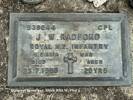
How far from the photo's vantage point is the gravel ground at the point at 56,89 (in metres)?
3.70

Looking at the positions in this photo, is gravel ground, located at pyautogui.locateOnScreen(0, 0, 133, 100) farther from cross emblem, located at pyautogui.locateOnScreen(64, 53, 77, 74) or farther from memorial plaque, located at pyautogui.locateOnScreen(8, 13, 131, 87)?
cross emblem, located at pyautogui.locateOnScreen(64, 53, 77, 74)

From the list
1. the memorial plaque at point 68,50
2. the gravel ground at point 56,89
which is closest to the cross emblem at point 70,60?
the memorial plaque at point 68,50

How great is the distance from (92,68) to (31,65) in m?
0.55

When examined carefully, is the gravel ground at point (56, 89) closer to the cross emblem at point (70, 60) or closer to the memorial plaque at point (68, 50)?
the memorial plaque at point (68, 50)

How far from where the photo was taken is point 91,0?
3.83m

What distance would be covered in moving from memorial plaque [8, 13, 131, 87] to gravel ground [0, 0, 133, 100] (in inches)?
2.3

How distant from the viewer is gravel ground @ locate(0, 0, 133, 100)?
370 centimetres

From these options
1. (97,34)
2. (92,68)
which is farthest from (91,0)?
(92,68)

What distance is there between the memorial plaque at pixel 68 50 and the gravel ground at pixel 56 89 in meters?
0.06

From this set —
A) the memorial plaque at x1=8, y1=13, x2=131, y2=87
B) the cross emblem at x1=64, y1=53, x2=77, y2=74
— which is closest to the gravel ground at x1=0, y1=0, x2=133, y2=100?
the memorial plaque at x1=8, y1=13, x2=131, y2=87

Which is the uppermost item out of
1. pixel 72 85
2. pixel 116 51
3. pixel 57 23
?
pixel 57 23

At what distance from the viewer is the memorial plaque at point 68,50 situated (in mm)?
3695

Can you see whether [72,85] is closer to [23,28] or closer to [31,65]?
[31,65]

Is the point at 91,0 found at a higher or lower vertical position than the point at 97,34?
higher
